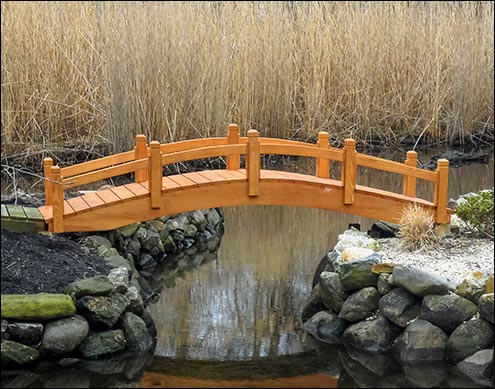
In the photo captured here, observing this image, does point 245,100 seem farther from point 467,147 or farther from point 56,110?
point 467,147

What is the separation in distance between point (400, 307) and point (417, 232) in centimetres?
80

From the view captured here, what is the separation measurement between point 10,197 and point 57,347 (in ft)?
7.05

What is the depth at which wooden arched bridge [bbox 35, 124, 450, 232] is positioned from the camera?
540cm

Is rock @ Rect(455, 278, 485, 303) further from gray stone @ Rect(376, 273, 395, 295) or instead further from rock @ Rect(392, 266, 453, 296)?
gray stone @ Rect(376, 273, 395, 295)

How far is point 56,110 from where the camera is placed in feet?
26.3

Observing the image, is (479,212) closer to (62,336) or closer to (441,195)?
(441,195)

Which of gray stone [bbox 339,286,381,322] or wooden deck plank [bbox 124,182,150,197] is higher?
wooden deck plank [bbox 124,182,150,197]

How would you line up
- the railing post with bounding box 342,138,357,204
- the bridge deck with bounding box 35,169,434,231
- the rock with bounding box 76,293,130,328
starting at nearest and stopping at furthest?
the rock with bounding box 76,293,130,328, the bridge deck with bounding box 35,169,434,231, the railing post with bounding box 342,138,357,204

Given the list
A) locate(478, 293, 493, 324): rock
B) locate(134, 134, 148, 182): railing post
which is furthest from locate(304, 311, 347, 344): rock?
locate(134, 134, 148, 182): railing post

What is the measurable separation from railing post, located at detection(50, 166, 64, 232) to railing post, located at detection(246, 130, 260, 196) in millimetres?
1139

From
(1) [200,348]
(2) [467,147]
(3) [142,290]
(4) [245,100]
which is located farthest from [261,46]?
(1) [200,348]

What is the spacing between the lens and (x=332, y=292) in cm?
503

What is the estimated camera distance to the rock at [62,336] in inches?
176

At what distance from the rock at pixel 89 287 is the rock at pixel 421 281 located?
4.95 feet
